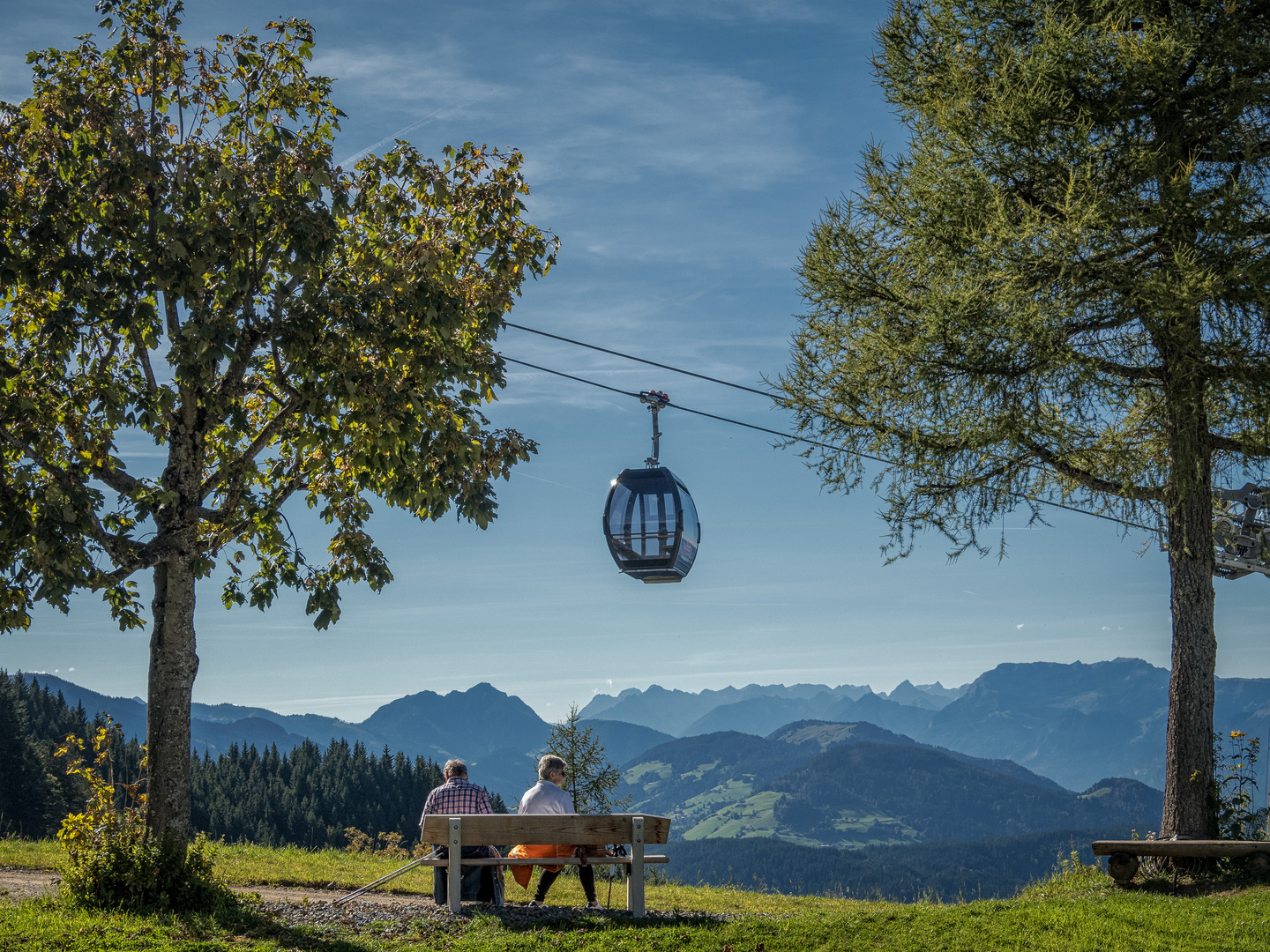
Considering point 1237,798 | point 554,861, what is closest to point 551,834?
point 554,861

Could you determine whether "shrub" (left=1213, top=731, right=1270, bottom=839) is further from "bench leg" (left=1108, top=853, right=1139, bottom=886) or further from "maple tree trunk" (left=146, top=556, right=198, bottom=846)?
"maple tree trunk" (left=146, top=556, right=198, bottom=846)

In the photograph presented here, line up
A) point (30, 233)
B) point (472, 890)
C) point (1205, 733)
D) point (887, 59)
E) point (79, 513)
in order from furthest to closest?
point (887, 59), point (1205, 733), point (472, 890), point (30, 233), point (79, 513)

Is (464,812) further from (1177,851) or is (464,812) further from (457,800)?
(1177,851)

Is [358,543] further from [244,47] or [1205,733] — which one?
[1205,733]

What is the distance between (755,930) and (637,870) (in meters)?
1.53

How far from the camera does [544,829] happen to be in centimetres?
1058

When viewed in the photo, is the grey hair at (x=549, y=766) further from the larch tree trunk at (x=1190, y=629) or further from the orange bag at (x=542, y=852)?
the larch tree trunk at (x=1190, y=629)

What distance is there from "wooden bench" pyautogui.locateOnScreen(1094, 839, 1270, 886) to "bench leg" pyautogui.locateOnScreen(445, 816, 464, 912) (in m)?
7.11

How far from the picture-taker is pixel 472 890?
1124 cm

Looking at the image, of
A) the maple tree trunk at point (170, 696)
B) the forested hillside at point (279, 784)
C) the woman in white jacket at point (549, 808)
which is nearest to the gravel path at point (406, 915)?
the woman in white jacket at point (549, 808)

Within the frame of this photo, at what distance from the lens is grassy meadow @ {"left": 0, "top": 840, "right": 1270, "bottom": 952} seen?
9.01 m

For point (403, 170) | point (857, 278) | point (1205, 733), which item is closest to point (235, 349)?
point (403, 170)

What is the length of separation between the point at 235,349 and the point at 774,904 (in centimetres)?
974

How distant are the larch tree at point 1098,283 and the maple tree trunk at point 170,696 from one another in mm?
9248
